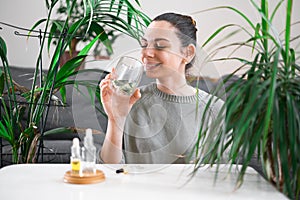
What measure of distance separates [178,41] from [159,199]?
41cm

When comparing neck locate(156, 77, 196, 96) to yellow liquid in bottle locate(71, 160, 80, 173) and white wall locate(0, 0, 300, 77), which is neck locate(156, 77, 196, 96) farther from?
white wall locate(0, 0, 300, 77)

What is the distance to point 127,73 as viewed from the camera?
3.75 feet

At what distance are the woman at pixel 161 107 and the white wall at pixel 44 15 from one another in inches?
86.3

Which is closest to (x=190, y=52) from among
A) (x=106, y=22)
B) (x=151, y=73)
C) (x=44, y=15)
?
(x=151, y=73)

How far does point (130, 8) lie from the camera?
5.38 feet

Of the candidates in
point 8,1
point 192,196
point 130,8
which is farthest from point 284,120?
point 8,1

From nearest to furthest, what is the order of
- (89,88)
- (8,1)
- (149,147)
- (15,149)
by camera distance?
(149,147), (89,88), (15,149), (8,1)

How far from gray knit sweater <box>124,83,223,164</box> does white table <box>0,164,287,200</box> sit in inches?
1.4

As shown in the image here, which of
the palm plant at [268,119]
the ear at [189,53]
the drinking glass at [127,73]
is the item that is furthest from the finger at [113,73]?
the palm plant at [268,119]

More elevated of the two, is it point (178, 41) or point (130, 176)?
point (178, 41)

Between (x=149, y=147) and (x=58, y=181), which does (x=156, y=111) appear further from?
(x=58, y=181)

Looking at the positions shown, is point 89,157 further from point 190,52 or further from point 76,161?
point 190,52

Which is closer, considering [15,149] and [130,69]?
[130,69]

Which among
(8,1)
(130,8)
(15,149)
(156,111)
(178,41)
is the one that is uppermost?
(8,1)
